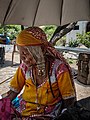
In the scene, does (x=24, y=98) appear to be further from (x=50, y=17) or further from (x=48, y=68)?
(x=50, y=17)

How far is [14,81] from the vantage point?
215cm

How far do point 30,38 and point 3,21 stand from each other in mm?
1005

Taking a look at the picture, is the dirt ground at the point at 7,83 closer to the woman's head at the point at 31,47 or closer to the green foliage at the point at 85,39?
the green foliage at the point at 85,39

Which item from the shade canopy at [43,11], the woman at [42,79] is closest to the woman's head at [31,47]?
Result: the woman at [42,79]

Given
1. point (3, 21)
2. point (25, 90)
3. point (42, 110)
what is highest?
point (3, 21)

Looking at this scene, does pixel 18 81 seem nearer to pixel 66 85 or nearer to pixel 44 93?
pixel 44 93

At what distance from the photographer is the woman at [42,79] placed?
1.88 meters

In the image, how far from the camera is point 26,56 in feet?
6.25

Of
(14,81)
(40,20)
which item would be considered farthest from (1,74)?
(14,81)

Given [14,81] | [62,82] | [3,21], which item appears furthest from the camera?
[3,21]

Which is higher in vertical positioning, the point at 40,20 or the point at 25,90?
the point at 40,20

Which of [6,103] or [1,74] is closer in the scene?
[6,103]

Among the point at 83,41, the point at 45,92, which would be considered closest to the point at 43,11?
the point at 45,92

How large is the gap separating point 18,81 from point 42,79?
28 centimetres
